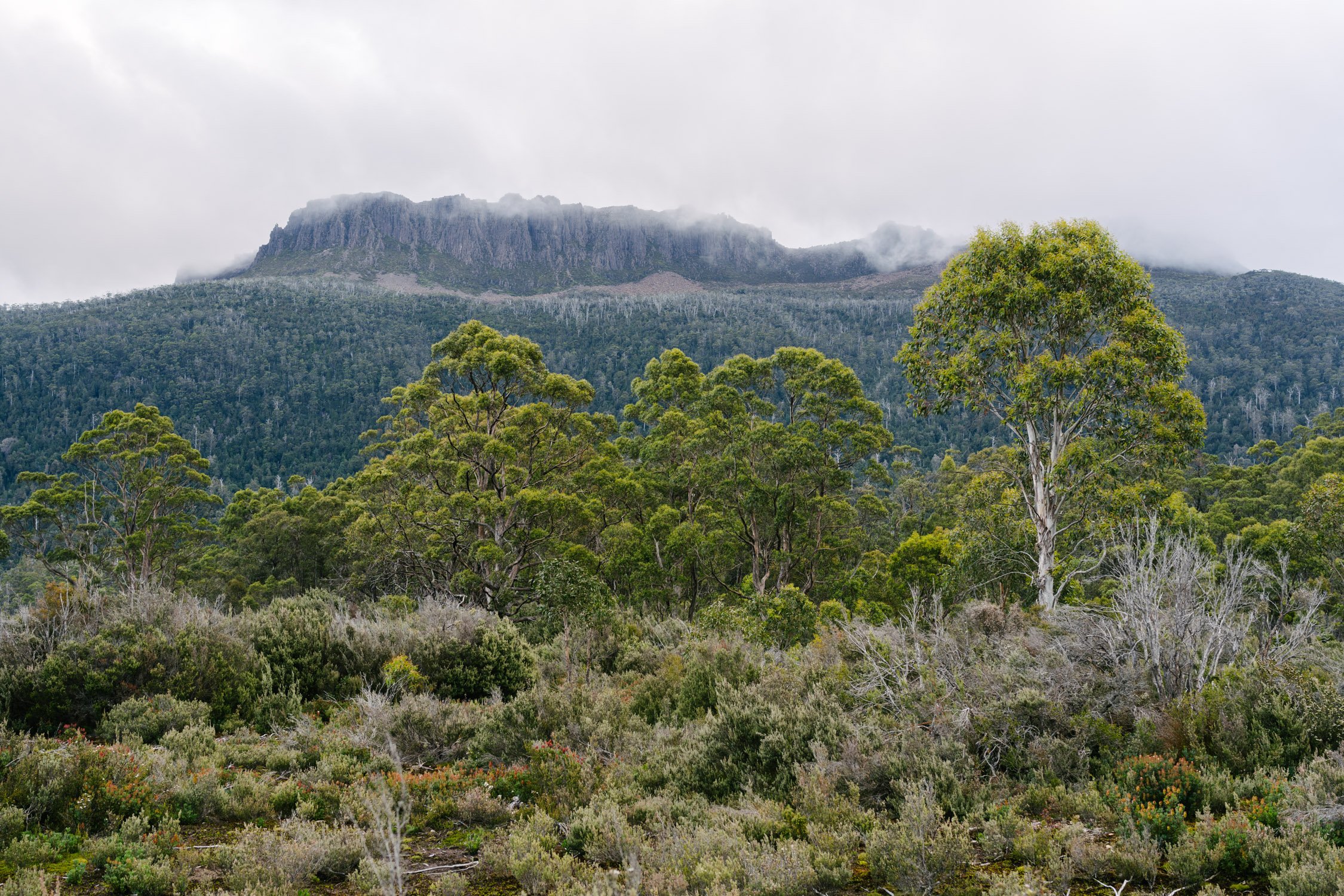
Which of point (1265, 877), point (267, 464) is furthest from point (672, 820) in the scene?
point (267, 464)

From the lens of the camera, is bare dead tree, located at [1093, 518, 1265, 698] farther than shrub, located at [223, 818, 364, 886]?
Yes

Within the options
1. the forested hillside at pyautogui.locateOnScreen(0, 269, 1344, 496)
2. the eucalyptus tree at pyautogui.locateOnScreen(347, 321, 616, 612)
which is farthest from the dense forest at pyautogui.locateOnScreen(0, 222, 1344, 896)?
the forested hillside at pyautogui.locateOnScreen(0, 269, 1344, 496)

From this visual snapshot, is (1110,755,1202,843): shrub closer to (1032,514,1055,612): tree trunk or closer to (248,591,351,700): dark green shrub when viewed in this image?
(1032,514,1055,612): tree trunk

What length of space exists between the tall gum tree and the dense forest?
6cm

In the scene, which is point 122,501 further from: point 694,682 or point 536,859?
point 536,859

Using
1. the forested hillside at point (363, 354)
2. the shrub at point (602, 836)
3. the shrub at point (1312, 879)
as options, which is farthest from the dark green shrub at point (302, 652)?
the forested hillside at point (363, 354)

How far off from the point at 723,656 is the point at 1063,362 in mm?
7685

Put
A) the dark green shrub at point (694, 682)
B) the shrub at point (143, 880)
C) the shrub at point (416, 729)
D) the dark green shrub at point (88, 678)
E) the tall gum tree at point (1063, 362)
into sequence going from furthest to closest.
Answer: the tall gum tree at point (1063, 362)
the dark green shrub at point (694, 682)
the dark green shrub at point (88, 678)
the shrub at point (416, 729)
the shrub at point (143, 880)

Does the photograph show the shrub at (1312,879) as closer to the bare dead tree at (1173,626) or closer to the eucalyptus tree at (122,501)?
the bare dead tree at (1173,626)

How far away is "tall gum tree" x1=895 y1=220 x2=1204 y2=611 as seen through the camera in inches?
460

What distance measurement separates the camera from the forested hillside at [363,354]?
7631 cm

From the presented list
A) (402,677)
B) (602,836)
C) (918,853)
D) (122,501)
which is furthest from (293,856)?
(122,501)

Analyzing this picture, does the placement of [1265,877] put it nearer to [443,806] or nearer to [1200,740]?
[1200,740]

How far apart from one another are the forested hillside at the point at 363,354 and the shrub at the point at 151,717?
61.3m
